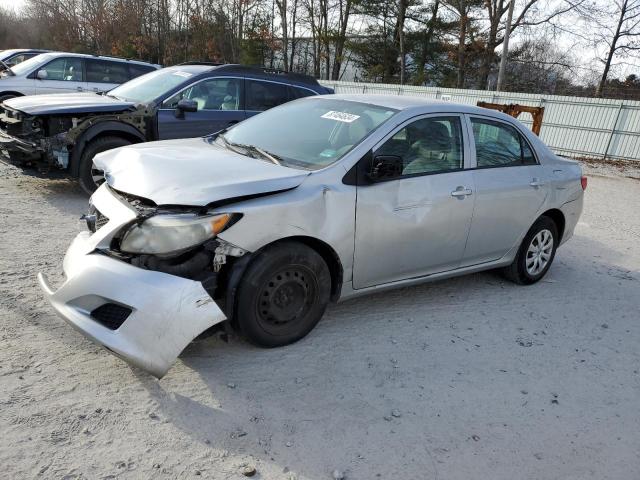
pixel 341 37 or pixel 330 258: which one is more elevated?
pixel 341 37

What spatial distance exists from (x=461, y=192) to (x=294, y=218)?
1612 mm

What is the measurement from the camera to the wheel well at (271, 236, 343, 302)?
133 inches

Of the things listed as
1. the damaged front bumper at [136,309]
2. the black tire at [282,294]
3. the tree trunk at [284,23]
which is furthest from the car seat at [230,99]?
the tree trunk at [284,23]

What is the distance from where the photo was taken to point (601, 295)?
5.14 metres

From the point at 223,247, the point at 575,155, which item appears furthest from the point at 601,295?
the point at 575,155

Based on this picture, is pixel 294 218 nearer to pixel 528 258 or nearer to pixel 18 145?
pixel 528 258

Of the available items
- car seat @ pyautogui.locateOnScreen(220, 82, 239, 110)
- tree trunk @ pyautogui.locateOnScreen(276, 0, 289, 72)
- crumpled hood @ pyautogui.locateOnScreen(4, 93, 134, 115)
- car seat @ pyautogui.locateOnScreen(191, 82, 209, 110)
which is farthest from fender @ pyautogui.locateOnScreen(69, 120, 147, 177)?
tree trunk @ pyautogui.locateOnScreen(276, 0, 289, 72)

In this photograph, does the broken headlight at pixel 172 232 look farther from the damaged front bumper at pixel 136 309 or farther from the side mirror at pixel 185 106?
the side mirror at pixel 185 106

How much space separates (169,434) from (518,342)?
2.67 meters

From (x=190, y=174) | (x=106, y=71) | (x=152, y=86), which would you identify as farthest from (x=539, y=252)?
(x=106, y=71)

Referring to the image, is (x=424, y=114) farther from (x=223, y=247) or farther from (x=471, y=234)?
(x=223, y=247)

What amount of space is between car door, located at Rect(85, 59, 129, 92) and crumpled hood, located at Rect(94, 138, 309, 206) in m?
9.41

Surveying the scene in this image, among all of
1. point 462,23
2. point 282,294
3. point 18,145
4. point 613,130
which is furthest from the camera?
point 462,23

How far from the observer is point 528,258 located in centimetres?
507
